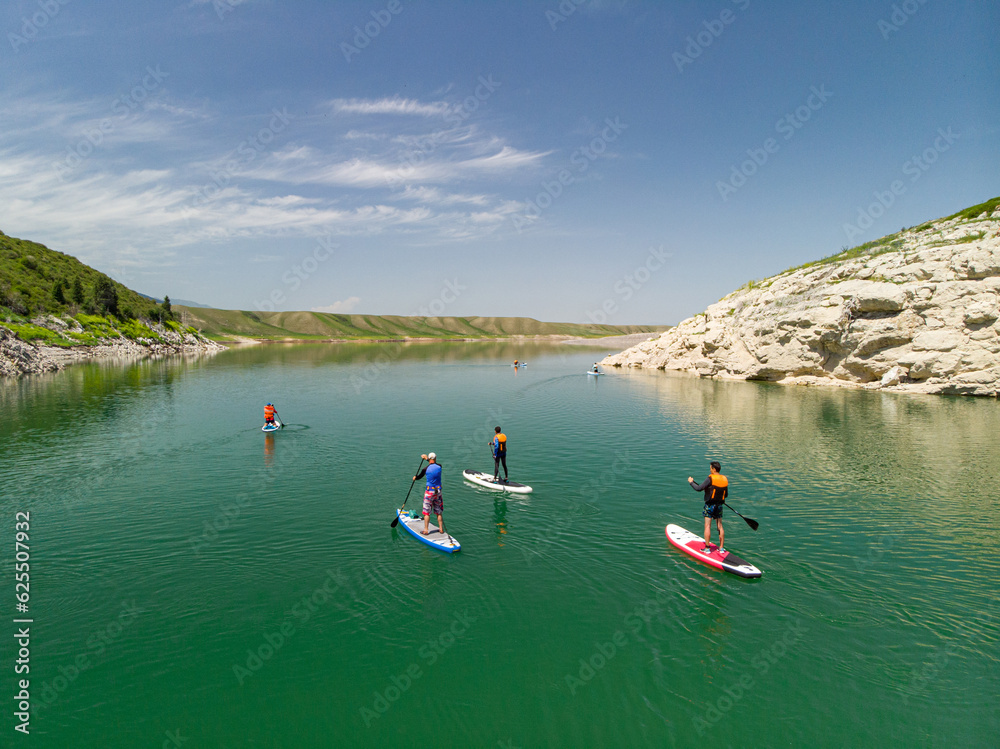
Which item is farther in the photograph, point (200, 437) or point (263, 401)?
point (263, 401)

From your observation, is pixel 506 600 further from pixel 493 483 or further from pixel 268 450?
pixel 268 450

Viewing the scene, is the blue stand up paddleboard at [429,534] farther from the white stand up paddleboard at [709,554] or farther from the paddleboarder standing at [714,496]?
the paddleboarder standing at [714,496]

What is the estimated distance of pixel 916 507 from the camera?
2425cm

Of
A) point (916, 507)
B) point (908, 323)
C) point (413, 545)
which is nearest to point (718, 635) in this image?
point (413, 545)

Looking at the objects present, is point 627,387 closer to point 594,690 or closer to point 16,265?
point 594,690

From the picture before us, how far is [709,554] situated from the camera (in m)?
18.7

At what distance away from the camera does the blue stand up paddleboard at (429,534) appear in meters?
19.8

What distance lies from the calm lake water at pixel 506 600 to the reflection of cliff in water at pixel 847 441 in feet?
1.17

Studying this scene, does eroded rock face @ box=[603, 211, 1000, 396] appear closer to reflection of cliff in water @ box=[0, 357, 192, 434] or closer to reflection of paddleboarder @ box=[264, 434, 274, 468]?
reflection of paddleboarder @ box=[264, 434, 274, 468]

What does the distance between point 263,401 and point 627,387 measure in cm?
5005

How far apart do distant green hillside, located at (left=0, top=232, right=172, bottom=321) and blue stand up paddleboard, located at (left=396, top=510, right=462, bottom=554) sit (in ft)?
382

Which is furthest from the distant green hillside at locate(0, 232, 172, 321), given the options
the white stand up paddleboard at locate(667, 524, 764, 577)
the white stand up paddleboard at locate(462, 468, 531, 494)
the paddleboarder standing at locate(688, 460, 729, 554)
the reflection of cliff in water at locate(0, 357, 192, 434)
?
the paddleboarder standing at locate(688, 460, 729, 554)

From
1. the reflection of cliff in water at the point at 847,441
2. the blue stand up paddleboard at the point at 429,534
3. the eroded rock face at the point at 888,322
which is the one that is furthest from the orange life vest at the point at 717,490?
the eroded rock face at the point at 888,322

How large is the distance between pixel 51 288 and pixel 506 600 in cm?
15383
